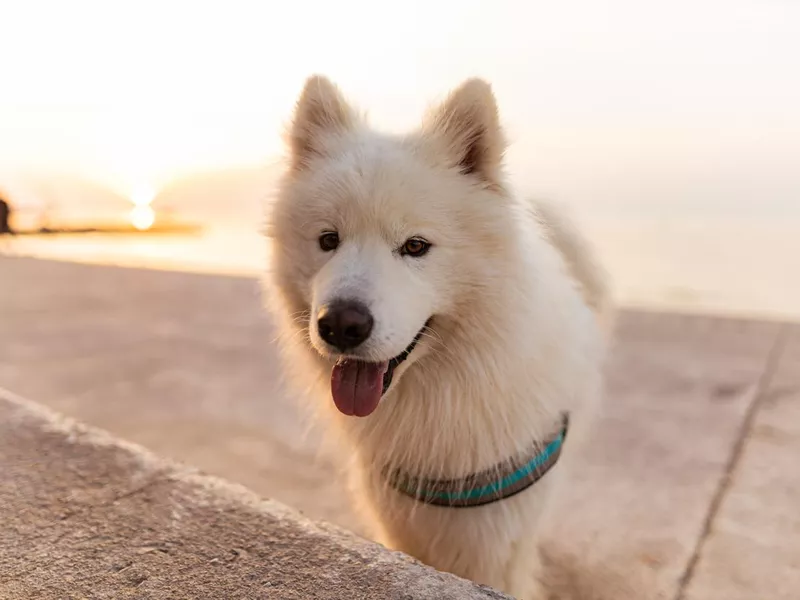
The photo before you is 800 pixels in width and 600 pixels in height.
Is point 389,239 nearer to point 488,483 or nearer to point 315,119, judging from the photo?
point 315,119

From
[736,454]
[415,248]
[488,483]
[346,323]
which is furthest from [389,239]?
[736,454]

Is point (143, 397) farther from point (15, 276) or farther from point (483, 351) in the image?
point (15, 276)

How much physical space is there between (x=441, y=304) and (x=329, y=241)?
408mm

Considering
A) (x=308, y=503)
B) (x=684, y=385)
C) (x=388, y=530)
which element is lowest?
(x=308, y=503)

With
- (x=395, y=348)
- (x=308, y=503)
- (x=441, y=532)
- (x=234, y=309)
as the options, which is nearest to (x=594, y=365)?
(x=441, y=532)

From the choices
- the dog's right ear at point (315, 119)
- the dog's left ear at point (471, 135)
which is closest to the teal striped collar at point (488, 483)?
the dog's left ear at point (471, 135)

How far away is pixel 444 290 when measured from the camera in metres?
1.95

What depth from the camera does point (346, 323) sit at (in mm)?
1709

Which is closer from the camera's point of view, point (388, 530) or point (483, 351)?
point (483, 351)

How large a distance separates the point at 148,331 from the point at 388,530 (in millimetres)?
4852

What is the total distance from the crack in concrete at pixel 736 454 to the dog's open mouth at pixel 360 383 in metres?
1.56

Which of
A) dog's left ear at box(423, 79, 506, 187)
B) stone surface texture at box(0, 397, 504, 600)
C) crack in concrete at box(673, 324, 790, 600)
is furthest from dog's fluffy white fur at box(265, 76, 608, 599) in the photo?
crack in concrete at box(673, 324, 790, 600)

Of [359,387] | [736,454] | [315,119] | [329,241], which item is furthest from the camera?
[736,454]

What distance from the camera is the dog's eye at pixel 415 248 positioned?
6.39 ft
